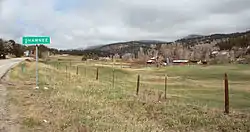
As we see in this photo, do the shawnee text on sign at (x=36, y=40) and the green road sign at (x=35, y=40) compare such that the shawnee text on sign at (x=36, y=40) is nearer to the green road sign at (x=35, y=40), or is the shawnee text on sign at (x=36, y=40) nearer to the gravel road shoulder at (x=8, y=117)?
the green road sign at (x=35, y=40)

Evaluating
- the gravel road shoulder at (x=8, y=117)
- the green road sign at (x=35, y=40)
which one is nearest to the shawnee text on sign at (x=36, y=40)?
the green road sign at (x=35, y=40)

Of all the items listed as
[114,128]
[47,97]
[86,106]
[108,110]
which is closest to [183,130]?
[114,128]

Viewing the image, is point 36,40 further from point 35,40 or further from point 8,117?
point 8,117

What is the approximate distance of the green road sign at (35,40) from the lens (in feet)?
51.1

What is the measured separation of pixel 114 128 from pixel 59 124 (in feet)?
4.91

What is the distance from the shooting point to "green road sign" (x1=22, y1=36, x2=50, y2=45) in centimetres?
1557

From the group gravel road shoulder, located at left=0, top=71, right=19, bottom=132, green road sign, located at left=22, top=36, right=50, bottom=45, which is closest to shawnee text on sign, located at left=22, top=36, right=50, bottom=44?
green road sign, located at left=22, top=36, right=50, bottom=45

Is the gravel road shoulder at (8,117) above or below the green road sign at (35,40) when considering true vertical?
below

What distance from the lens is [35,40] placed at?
15.7 m

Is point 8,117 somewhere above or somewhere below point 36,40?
below

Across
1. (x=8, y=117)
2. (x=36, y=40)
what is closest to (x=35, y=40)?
(x=36, y=40)

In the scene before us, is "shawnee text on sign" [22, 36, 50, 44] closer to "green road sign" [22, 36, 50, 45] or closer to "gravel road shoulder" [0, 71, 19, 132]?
"green road sign" [22, 36, 50, 45]

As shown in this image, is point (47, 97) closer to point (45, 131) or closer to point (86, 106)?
point (86, 106)

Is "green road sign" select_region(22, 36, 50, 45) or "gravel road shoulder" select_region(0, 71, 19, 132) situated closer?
"gravel road shoulder" select_region(0, 71, 19, 132)
